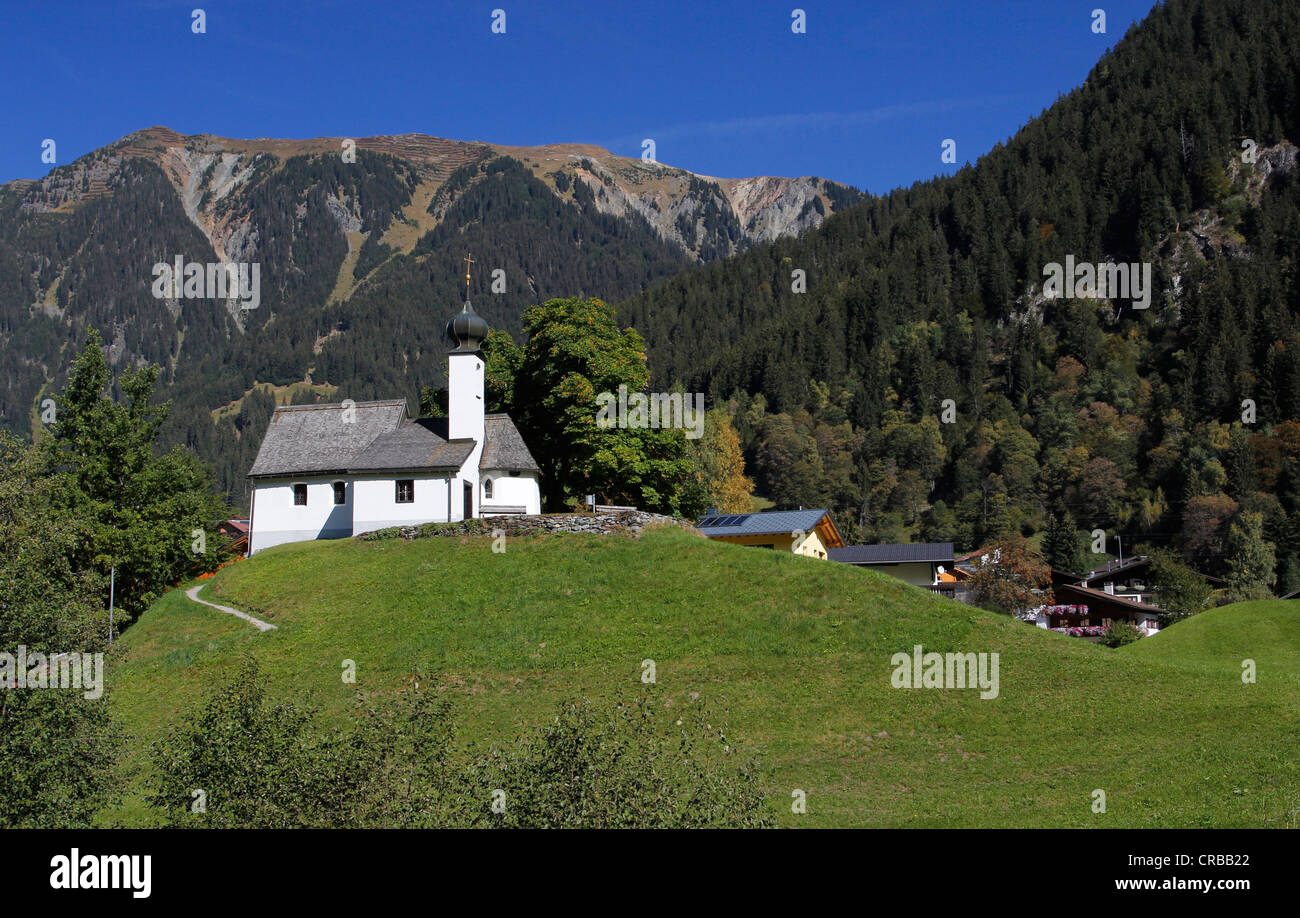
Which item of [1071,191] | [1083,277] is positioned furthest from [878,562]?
[1071,191]

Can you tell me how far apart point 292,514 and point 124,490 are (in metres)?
9.30

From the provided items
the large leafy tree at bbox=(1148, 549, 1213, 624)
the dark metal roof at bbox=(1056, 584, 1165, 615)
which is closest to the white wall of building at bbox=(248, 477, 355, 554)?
the large leafy tree at bbox=(1148, 549, 1213, 624)

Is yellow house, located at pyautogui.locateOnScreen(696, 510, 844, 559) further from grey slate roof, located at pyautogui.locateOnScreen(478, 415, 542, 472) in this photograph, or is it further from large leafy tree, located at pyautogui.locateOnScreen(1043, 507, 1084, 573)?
large leafy tree, located at pyautogui.locateOnScreen(1043, 507, 1084, 573)

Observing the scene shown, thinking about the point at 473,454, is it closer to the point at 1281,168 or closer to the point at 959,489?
the point at 959,489

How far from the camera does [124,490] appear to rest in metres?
53.9

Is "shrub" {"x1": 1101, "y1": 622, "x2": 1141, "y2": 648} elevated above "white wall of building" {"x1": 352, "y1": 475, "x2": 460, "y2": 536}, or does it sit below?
below

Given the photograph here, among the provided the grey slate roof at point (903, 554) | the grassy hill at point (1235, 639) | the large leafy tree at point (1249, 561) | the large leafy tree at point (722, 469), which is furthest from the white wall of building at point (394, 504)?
the large leafy tree at point (1249, 561)

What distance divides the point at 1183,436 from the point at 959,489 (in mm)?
29207

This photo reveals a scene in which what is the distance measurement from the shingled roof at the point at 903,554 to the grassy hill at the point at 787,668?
38359 millimetres

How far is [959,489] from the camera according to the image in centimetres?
14662

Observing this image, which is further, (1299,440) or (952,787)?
(1299,440)

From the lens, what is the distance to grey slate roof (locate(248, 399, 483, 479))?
163 feet

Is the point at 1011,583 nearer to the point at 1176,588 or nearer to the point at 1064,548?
the point at 1176,588

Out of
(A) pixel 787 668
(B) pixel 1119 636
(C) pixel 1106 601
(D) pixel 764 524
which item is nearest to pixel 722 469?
(C) pixel 1106 601
